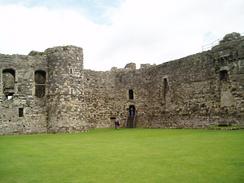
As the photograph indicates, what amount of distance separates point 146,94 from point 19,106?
9461 mm

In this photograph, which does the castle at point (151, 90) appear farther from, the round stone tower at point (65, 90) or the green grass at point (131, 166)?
the green grass at point (131, 166)

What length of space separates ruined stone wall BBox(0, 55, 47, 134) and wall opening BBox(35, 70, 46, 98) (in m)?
0.53

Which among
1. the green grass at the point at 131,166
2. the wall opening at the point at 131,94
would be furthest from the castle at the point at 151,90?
the green grass at the point at 131,166

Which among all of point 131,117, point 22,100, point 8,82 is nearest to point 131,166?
point 22,100

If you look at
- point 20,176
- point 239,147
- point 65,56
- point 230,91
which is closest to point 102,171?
point 20,176

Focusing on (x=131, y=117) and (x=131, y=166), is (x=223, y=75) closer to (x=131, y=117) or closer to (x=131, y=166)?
(x=131, y=117)

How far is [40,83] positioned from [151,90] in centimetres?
803

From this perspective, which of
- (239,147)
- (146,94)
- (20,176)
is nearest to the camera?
(20,176)

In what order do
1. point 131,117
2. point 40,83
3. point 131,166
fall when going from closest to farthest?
point 131,166 → point 40,83 → point 131,117

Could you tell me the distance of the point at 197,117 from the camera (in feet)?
77.5

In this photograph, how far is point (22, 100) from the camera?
A: 80.2ft

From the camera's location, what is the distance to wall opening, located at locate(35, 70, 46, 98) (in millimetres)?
25369

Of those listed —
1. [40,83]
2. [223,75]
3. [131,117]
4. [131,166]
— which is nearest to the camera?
[131,166]

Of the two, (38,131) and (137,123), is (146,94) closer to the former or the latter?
(137,123)
